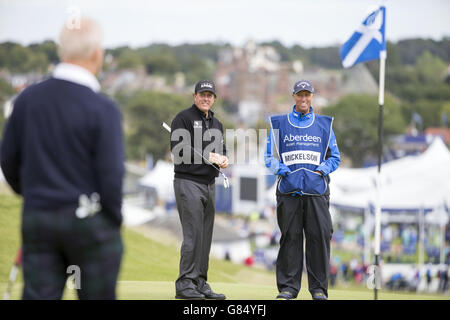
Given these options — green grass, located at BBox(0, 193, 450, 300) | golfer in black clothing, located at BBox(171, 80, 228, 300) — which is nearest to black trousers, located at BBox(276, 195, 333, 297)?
green grass, located at BBox(0, 193, 450, 300)

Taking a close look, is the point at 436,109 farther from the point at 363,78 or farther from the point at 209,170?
the point at 209,170

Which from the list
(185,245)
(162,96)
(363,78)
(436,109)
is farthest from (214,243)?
(363,78)

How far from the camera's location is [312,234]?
19.6 ft

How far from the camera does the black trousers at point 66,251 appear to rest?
2.97 meters

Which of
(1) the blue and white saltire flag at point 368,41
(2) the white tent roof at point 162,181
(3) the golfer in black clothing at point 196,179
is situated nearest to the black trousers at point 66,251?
(3) the golfer in black clothing at point 196,179

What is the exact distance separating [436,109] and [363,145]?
39194 millimetres

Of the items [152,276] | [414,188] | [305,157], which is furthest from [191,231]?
[414,188]

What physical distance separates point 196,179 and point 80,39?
314cm

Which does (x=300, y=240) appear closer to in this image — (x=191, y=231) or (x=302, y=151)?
(x=302, y=151)

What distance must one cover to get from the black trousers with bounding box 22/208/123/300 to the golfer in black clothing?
2.93 meters

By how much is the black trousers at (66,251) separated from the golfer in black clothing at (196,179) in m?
2.93

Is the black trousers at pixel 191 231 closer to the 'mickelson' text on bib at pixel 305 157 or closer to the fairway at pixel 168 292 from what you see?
the fairway at pixel 168 292

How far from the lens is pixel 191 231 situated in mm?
6043
